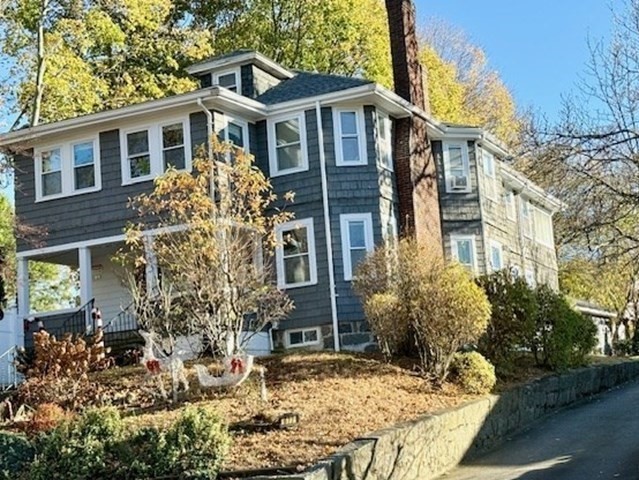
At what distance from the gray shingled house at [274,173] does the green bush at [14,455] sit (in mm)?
9196

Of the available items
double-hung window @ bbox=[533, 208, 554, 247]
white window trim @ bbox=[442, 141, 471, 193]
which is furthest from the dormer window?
double-hung window @ bbox=[533, 208, 554, 247]

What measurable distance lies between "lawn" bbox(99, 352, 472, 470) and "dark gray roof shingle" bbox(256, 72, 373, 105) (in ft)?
23.3

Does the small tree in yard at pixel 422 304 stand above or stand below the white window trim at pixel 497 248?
below

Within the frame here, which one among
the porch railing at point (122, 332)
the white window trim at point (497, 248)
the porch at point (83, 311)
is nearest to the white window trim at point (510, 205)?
the white window trim at point (497, 248)

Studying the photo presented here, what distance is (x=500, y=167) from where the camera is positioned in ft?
88.3

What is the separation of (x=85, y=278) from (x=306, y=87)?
714cm

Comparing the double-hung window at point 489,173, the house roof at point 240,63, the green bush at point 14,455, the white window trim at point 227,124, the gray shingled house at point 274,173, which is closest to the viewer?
the green bush at point 14,455

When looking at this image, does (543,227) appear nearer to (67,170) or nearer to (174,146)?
(174,146)

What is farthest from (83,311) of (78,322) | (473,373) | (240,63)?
(473,373)

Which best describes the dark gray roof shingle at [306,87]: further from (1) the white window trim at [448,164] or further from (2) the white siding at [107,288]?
(2) the white siding at [107,288]

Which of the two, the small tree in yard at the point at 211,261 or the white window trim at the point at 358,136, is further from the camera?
the white window trim at the point at 358,136

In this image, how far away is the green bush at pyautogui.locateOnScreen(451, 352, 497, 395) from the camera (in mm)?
14281

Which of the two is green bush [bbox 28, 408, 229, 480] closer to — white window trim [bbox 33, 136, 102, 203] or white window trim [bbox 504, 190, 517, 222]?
white window trim [bbox 33, 136, 102, 203]

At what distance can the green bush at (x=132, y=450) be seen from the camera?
30.2 ft
